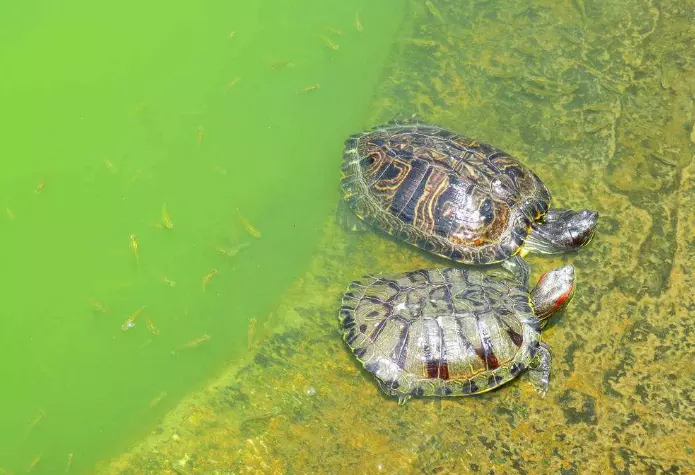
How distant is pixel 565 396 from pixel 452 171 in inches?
96.3

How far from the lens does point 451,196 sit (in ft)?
19.5

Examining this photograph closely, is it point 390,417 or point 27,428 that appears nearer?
point 390,417

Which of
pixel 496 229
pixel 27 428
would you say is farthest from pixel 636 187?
pixel 27 428

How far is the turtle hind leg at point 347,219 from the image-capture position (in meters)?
6.55

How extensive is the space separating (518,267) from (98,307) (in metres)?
4.55

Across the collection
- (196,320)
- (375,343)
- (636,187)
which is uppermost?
(636,187)

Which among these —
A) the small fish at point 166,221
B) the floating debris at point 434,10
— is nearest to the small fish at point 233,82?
the small fish at point 166,221

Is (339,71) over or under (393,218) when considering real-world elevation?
over

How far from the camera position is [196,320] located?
6227mm

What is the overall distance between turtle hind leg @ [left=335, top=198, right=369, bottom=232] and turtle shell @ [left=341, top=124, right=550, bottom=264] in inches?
7.1

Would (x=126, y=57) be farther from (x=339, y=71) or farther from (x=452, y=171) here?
(x=452, y=171)

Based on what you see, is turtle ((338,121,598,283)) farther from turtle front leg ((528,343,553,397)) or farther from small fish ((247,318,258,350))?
small fish ((247,318,258,350))

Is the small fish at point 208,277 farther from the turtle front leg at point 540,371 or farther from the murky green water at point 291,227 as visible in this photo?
the turtle front leg at point 540,371

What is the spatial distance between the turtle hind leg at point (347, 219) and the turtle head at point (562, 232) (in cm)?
185
